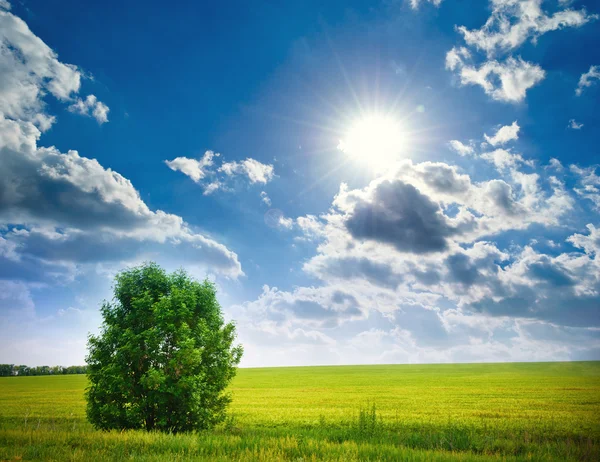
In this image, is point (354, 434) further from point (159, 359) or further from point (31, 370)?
point (31, 370)

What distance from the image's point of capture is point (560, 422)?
27.8 meters

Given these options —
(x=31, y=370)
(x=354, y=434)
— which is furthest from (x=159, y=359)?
(x=31, y=370)

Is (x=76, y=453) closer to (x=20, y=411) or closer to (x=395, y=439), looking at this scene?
(x=395, y=439)

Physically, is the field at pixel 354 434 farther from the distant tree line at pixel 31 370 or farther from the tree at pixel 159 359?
the distant tree line at pixel 31 370

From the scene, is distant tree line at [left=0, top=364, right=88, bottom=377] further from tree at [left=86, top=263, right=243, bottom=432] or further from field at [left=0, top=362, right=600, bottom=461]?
tree at [left=86, top=263, right=243, bottom=432]

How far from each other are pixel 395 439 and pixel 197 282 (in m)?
14.0

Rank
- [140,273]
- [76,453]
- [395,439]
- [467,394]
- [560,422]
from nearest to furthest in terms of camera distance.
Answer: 1. [76,453]
2. [395,439]
3. [140,273]
4. [560,422]
5. [467,394]

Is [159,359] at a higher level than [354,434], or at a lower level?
higher

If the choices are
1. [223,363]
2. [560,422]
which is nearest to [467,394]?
[560,422]

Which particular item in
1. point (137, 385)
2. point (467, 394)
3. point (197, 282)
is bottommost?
point (467, 394)

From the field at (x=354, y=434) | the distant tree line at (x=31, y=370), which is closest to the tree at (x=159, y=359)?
the field at (x=354, y=434)

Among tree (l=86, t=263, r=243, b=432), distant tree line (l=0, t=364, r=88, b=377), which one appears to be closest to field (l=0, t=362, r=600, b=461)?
tree (l=86, t=263, r=243, b=432)

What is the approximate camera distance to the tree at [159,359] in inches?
777

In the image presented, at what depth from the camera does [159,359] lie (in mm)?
20547
